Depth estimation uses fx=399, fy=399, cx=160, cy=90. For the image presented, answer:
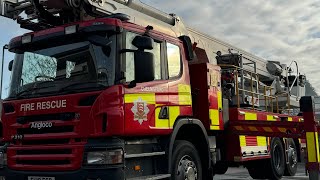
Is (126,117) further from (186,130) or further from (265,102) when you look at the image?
(265,102)

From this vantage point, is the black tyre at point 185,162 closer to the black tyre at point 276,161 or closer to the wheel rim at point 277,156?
the black tyre at point 276,161

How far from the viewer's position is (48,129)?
5227 millimetres

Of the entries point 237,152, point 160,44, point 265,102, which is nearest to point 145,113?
point 160,44

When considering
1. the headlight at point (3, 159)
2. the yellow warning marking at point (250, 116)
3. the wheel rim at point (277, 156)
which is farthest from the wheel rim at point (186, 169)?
the wheel rim at point (277, 156)

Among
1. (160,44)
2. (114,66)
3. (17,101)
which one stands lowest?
(17,101)

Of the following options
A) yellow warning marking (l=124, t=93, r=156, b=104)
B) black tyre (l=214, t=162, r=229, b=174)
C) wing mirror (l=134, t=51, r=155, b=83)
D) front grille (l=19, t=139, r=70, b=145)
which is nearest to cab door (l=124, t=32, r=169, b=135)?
yellow warning marking (l=124, t=93, r=156, b=104)

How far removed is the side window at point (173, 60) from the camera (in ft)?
20.3

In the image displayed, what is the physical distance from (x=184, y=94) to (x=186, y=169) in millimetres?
1179

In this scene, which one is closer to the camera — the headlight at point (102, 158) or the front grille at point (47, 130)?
the headlight at point (102, 158)

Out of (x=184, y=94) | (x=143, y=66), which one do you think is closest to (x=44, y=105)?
(x=143, y=66)

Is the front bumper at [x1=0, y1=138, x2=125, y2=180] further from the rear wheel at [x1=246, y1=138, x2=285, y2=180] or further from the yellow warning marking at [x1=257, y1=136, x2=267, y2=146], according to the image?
the rear wheel at [x1=246, y1=138, x2=285, y2=180]

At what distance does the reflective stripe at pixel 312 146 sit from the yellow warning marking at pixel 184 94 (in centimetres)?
216

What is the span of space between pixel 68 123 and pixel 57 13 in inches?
87.7

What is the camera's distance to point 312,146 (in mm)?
6695
